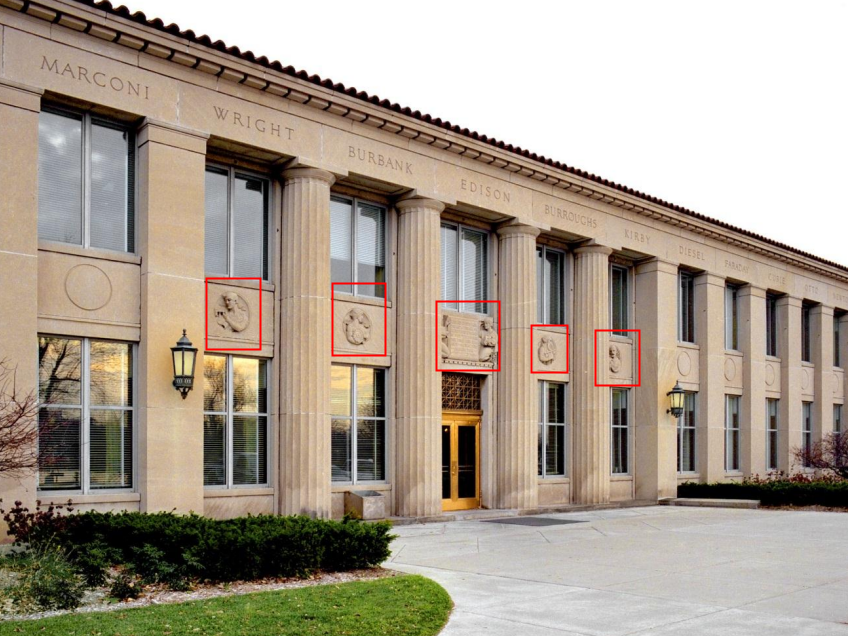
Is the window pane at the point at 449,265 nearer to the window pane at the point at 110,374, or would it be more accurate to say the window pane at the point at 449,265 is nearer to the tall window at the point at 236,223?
the tall window at the point at 236,223

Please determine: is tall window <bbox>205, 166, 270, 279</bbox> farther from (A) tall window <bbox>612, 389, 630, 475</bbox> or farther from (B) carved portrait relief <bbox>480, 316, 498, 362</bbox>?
(A) tall window <bbox>612, 389, 630, 475</bbox>

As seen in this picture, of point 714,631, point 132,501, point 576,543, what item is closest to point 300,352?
point 132,501

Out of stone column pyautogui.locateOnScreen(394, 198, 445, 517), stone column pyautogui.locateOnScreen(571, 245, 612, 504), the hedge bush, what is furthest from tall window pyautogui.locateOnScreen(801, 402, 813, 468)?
stone column pyautogui.locateOnScreen(394, 198, 445, 517)

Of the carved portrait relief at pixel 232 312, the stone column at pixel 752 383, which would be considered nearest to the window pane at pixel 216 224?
the carved portrait relief at pixel 232 312

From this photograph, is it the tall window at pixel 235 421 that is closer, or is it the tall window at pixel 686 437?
the tall window at pixel 235 421

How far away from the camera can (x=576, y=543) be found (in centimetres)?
1592

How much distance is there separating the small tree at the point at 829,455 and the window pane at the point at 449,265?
16.5 meters

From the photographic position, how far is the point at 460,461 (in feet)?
71.3

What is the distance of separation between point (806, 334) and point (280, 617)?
30.7m

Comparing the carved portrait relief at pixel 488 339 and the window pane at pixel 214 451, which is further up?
the carved portrait relief at pixel 488 339

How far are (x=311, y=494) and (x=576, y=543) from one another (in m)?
5.11

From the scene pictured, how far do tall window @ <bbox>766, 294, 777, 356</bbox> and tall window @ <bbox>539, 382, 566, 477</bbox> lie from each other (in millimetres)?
11836

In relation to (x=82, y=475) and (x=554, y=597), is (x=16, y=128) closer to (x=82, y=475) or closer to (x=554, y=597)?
(x=82, y=475)

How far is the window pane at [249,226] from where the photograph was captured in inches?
693
